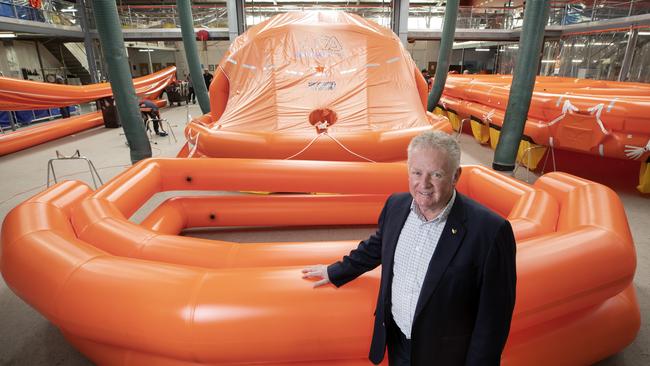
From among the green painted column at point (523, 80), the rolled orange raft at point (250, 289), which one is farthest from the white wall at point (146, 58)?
the rolled orange raft at point (250, 289)

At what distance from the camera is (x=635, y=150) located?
4.09 metres

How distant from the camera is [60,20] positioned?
12.4 meters

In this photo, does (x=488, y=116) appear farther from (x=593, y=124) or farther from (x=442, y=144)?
(x=442, y=144)

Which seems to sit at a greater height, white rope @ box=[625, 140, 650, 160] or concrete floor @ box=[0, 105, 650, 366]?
white rope @ box=[625, 140, 650, 160]

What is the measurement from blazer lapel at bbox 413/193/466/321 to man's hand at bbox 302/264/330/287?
21.2 inches

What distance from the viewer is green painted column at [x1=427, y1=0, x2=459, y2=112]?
273 inches

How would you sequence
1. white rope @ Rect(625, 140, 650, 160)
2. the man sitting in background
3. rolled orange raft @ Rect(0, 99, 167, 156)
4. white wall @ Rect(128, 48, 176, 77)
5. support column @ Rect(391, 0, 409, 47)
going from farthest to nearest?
white wall @ Rect(128, 48, 176, 77), support column @ Rect(391, 0, 409, 47), the man sitting in background, rolled orange raft @ Rect(0, 99, 167, 156), white rope @ Rect(625, 140, 650, 160)

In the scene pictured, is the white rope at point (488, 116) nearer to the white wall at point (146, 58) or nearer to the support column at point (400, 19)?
the support column at point (400, 19)

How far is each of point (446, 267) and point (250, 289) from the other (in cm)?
84

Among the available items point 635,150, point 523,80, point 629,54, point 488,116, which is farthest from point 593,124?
point 629,54

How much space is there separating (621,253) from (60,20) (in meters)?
Result: 15.9

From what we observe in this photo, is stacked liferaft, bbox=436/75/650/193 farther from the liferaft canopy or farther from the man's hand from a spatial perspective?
the man's hand

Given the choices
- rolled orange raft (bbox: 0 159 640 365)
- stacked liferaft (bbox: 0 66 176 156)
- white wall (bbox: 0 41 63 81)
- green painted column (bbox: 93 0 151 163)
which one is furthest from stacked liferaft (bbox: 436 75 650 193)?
white wall (bbox: 0 41 63 81)

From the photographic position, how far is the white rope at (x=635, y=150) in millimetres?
4031
